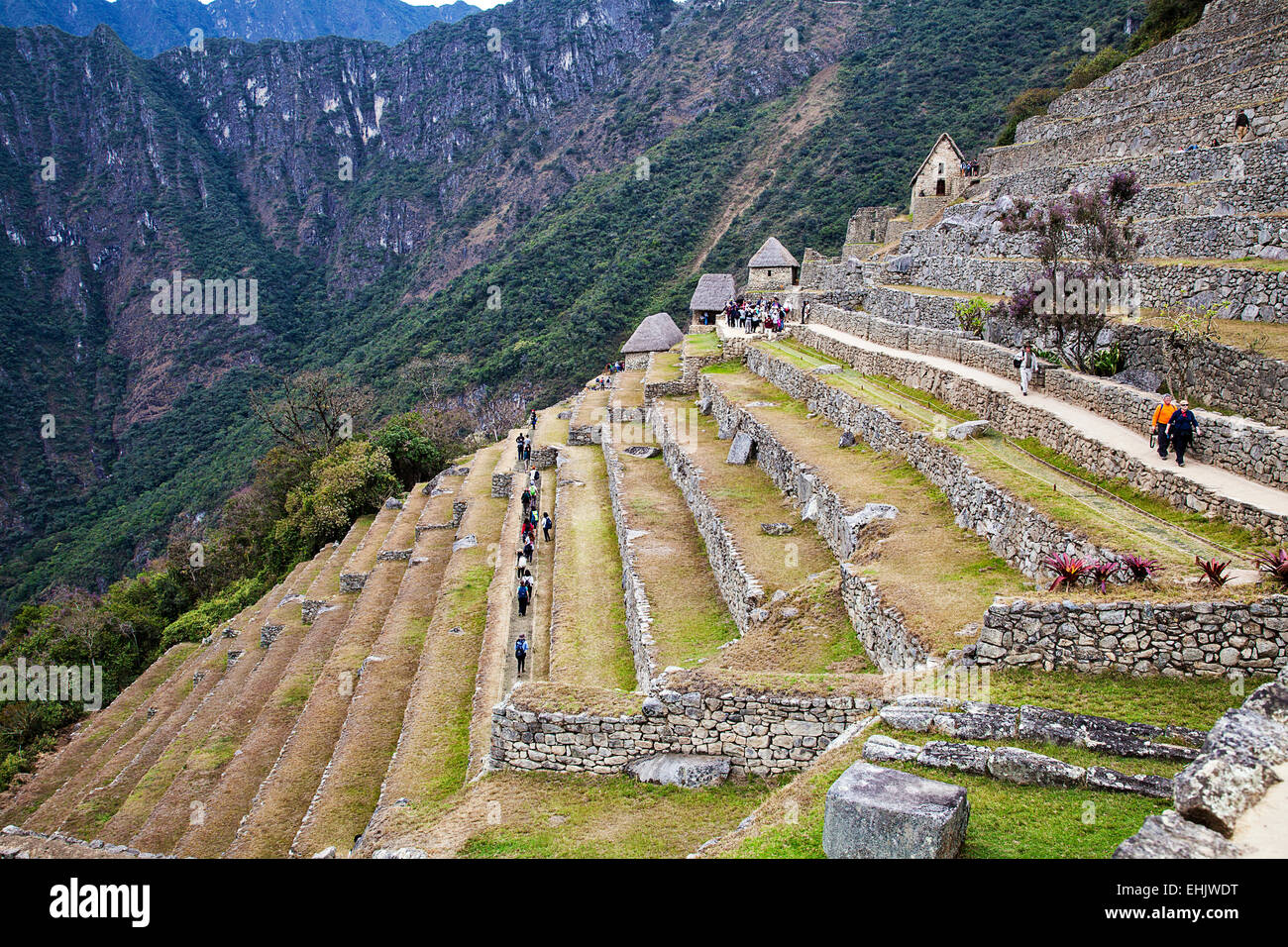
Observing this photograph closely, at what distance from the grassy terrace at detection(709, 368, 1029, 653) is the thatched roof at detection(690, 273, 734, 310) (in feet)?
80.1

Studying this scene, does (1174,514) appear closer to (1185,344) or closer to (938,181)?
(1185,344)

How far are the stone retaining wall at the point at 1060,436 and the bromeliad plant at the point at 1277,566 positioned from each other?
0.98 meters

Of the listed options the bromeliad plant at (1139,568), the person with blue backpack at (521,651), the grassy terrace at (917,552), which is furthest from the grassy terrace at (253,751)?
the bromeliad plant at (1139,568)

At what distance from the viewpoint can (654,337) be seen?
42219mm

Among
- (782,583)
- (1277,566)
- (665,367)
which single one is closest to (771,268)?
(665,367)

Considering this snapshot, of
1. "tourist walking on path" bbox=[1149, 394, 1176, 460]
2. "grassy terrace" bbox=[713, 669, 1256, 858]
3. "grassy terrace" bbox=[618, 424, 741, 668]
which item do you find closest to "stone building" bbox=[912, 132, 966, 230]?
"grassy terrace" bbox=[618, 424, 741, 668]

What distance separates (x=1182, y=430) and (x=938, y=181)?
107ft

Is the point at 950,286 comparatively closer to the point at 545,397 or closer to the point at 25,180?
Result: the point at 545,397

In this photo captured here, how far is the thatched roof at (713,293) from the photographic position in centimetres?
4184

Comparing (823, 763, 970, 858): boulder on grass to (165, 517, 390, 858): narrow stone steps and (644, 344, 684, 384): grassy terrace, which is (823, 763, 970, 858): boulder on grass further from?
(644, 344, 684, 384): grassy terrace

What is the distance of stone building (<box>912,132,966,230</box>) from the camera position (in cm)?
3841

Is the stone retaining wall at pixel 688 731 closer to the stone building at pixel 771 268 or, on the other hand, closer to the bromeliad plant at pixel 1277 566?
the bromeliad plant at pixel 1277 566

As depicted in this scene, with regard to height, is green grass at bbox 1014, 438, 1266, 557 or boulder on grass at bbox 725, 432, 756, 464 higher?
green grass at bbox 1014, 438, 1266, 557
